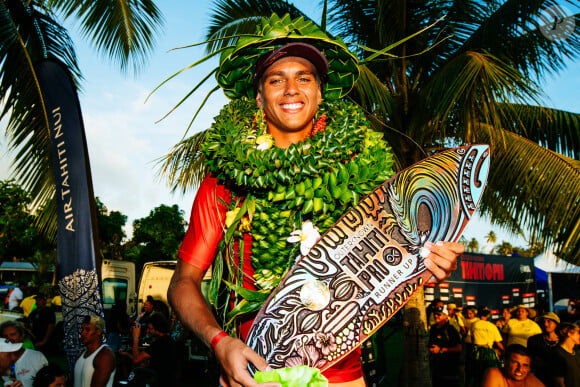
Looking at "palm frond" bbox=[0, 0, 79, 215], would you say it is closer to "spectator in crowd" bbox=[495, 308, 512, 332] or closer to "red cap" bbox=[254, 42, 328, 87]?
"red cap" bbox=[254, 42, 328, 87]

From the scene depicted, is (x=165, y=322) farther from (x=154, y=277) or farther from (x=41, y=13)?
(x=154, y=277)

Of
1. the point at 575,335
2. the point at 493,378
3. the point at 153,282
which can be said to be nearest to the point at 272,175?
the point at 493,378

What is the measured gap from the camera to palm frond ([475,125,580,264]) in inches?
224

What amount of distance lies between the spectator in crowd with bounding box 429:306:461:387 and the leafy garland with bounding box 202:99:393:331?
697 centimetres

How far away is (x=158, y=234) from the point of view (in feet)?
115

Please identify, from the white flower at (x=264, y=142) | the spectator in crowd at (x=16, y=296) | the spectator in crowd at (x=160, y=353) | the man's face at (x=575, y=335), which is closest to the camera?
the white flower at (x=264, y=142)

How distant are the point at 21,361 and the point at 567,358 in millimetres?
6893

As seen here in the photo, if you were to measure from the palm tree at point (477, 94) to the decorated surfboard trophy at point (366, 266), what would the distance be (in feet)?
11.9

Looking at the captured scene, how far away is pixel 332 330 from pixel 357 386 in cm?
31

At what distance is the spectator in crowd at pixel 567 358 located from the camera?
226 inches

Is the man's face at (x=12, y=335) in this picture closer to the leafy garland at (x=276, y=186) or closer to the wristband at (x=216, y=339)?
the leafy garland at (x=276, y=186)

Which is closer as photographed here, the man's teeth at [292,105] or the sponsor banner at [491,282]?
the man's teeth at [292,105]

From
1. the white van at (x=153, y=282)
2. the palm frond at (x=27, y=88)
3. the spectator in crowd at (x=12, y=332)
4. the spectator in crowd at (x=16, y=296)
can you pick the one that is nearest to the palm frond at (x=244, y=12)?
the palm frond at (x=27, y=88)

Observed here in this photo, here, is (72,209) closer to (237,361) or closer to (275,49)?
(275,49)
